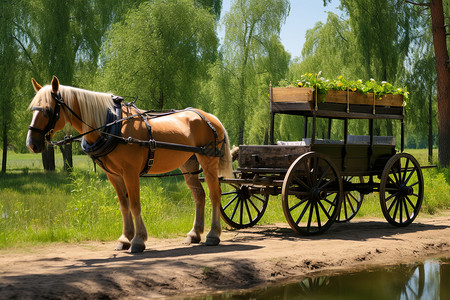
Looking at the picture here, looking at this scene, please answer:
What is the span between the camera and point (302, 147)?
8.76 metres

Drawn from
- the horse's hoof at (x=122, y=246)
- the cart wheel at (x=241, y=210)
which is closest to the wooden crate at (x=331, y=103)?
the cart wheel at (x=241, y=210)

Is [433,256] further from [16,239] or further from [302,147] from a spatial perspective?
[16,239]

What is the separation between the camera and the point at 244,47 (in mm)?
30609

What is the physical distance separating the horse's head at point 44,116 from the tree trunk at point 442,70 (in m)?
12.1

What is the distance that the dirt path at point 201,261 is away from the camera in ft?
17.5

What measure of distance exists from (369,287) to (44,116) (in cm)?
416

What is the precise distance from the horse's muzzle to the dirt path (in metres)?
1.33

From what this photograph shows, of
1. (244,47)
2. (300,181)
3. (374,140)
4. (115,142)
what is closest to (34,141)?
(115,142)

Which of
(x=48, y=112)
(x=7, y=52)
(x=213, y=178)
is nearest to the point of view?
(x=48, y=112)

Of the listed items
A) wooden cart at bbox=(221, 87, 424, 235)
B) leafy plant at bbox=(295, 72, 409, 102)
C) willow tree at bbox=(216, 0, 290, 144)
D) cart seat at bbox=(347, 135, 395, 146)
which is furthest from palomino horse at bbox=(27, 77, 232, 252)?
willow tree at bbox=(216, 0, 290, 144)

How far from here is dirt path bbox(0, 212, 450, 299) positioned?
5.34 m

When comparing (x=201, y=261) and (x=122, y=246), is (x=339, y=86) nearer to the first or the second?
(x=201, y=261)

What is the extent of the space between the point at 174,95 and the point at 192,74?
4.11 feet

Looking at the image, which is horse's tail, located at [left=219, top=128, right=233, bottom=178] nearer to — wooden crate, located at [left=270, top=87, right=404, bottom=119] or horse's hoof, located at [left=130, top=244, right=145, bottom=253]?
wooden crate, located at [left=270, top=87, right=404, bottom=119]
